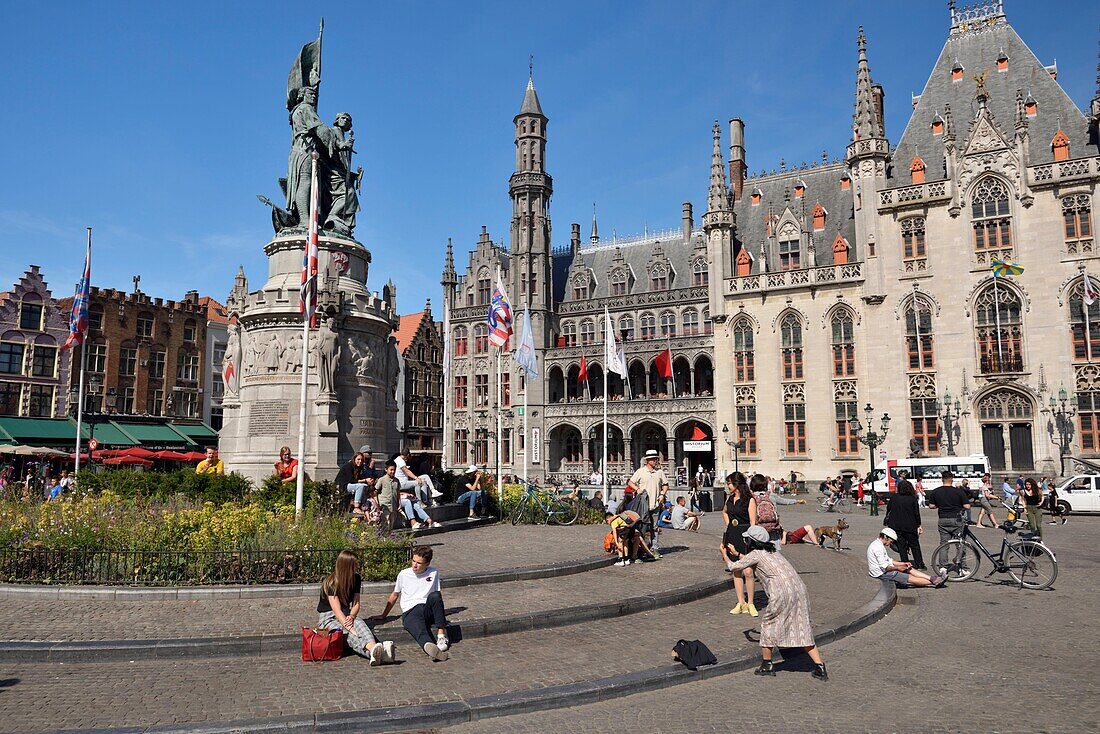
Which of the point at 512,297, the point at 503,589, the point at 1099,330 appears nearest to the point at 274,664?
the point at 503,589

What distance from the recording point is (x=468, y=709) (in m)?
6.68

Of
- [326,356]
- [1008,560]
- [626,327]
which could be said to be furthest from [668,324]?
[1008,560]

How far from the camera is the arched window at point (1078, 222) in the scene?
41.2 m

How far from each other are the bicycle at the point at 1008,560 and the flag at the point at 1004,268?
1334 inches

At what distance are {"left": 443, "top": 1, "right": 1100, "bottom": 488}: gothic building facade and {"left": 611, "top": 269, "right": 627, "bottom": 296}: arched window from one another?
15cm

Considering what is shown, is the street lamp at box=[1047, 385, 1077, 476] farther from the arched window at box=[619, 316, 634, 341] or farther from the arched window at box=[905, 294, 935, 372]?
the arched window at box=[619, 316, 634, 341]

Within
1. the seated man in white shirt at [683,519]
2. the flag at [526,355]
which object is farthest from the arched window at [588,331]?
the seated man in white shirt at [683,519]

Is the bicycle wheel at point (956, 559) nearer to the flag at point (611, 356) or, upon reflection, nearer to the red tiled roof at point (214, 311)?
→ the flag at point (611, 356)

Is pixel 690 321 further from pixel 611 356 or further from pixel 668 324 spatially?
pixel 611 356

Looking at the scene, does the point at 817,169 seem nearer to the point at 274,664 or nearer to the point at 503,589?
the point at 503,589

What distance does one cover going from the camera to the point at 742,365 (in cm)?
A: 4981

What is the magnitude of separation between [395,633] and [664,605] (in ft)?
14.1

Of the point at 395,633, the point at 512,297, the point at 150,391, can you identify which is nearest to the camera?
the point at 395,633

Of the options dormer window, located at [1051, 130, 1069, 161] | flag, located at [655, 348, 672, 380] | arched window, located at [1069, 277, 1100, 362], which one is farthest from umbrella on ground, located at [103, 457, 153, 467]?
dormer window, located at [1051, 130, 1069, 161]
